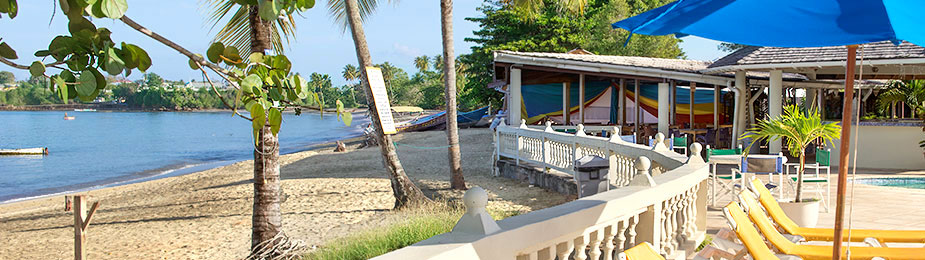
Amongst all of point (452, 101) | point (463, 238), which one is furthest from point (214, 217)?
point (463, 238)

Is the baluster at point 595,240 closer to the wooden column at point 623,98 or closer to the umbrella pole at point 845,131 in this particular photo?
the umbrella pole at point 845,131

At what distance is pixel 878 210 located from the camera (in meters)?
8.93

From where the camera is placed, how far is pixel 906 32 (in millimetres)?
2725

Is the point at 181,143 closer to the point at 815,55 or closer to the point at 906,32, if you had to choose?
the point at 815,55

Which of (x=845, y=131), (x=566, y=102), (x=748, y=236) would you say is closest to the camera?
(x=845, y=131)

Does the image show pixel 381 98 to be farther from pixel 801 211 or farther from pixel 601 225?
pixel 601 225

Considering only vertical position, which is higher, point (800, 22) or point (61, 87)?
point (800, 22)

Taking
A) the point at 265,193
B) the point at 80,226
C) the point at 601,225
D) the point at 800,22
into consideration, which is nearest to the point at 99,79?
the point at 601,225

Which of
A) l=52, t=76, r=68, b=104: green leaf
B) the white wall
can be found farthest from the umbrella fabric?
the white wall

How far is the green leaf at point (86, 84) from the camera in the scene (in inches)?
87.7

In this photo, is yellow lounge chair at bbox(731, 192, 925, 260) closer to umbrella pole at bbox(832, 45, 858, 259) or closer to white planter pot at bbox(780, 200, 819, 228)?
umbrella pole at bbox(832, 45, 858, 259)

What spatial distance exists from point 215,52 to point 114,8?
0.78m

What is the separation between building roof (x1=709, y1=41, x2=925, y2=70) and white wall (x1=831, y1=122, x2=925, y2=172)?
1.90m

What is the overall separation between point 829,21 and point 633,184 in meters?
2.10
